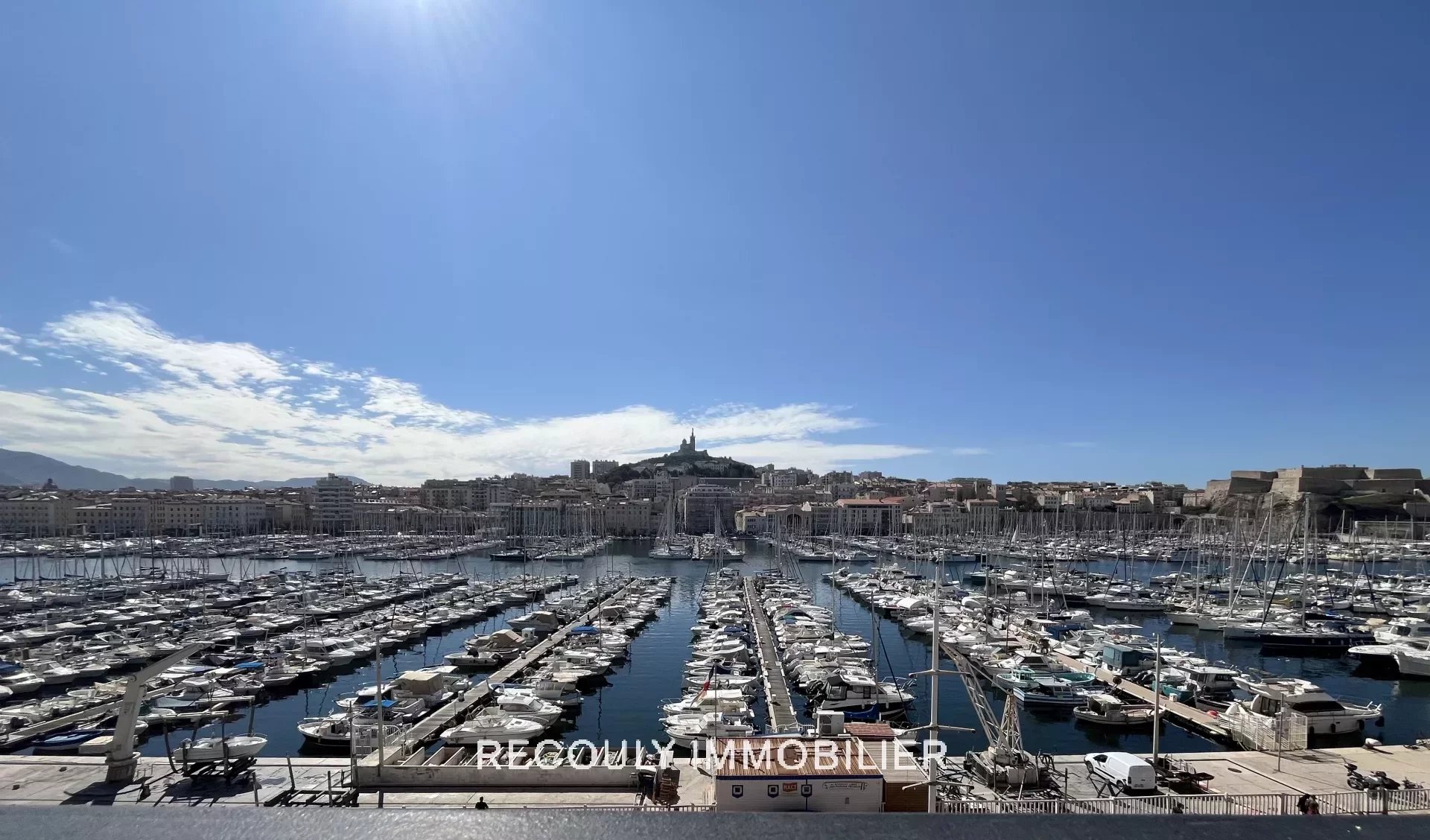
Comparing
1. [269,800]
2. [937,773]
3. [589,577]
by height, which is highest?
[937,773]

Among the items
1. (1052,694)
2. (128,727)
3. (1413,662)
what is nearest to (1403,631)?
(1413,662)

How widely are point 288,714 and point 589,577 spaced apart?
29.8 m

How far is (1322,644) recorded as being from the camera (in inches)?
943

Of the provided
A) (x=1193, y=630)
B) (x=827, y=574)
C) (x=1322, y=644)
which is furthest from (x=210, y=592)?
(x=1322, y=644)

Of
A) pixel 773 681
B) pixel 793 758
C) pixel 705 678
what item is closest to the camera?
pixel 793 758

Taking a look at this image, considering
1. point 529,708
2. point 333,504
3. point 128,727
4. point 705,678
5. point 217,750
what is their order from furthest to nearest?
point 333,504 → point 705,678 → point 529,708 → point 217,750 → point 128,727

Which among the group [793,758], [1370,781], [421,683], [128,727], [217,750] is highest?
[793,758]

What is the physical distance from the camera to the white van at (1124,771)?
9938 mm

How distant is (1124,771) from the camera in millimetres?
10242

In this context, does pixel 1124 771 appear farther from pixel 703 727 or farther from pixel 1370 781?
pixel 703 727

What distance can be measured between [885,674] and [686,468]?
419ft

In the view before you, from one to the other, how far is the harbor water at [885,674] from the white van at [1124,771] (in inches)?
69.9

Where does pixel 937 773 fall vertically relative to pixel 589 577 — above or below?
above

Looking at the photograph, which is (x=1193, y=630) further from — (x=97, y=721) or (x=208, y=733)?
(x=97, y=721)
